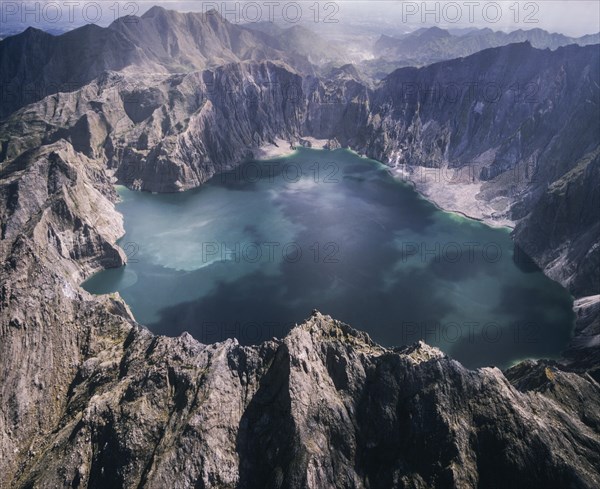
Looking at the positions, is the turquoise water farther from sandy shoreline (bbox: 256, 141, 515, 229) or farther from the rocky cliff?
the rocky cliff

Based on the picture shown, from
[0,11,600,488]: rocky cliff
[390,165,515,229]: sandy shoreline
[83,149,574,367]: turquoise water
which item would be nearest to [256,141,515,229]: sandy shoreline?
[390,165,515,229]: sandy shoreline

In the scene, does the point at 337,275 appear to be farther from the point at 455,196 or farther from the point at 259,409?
the point at 455,196

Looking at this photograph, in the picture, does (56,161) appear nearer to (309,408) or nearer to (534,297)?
(309,408)

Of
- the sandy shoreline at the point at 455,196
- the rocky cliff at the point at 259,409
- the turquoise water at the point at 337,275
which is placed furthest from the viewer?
the sandy shoreline at the point at 455,196

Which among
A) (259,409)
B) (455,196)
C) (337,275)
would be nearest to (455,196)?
(455,196)

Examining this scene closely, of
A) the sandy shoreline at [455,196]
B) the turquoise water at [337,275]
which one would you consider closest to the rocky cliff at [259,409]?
the turquoise water at [337,275]

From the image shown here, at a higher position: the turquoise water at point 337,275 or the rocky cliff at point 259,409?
the rocky cliff at point 259,409

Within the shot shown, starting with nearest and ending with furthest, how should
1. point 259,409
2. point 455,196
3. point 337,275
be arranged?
point 259,409
point 337,275
point 455,196

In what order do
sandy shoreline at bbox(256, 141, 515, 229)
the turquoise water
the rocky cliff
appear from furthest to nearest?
sandy shoreline at bbox(256, 141, 515, 229)
the turquoise water
the rocky cliff

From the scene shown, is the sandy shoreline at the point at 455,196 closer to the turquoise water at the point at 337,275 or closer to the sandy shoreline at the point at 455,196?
the sandy shoreline at the point at 455,196
